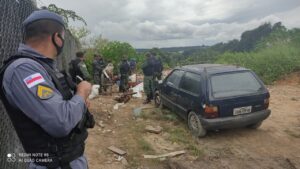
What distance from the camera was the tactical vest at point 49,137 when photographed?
1833mm

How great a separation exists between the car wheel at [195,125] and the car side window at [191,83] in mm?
542

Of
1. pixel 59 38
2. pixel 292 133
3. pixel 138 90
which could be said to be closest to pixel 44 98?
pixel 59 38

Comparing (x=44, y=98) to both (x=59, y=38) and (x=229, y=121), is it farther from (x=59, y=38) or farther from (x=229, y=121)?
(x=229, y=121)

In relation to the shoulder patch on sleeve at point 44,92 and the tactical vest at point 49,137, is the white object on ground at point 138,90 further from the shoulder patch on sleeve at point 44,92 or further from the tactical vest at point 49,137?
the shoulder patch on sleeve at point 44,92

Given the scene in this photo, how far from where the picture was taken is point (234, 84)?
660 cm

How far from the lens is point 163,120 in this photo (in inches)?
333

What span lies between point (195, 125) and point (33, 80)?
5.44 meters

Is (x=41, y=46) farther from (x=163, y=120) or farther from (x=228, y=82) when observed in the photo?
(x=163, y=120)

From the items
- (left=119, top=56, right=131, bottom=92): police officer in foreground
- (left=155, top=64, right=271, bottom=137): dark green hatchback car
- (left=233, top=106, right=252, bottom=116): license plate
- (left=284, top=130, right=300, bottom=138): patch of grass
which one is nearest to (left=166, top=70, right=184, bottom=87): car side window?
(left=155, top=64, right=271, bottom=137): dark green hatchback car

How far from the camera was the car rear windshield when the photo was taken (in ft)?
21.0

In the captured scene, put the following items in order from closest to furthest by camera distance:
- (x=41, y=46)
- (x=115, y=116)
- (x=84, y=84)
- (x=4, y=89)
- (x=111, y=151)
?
(x=4, y=89) < (x=41, y=46) < (x=84, y=84) < (x=111, y=151) < (x=115, y=116)

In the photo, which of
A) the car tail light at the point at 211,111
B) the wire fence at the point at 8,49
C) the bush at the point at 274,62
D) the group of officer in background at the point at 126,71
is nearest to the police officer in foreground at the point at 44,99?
the wire fence at the point at 8,49

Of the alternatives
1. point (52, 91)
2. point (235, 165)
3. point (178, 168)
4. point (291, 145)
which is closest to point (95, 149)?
point (178, 168)

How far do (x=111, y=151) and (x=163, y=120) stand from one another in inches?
111
